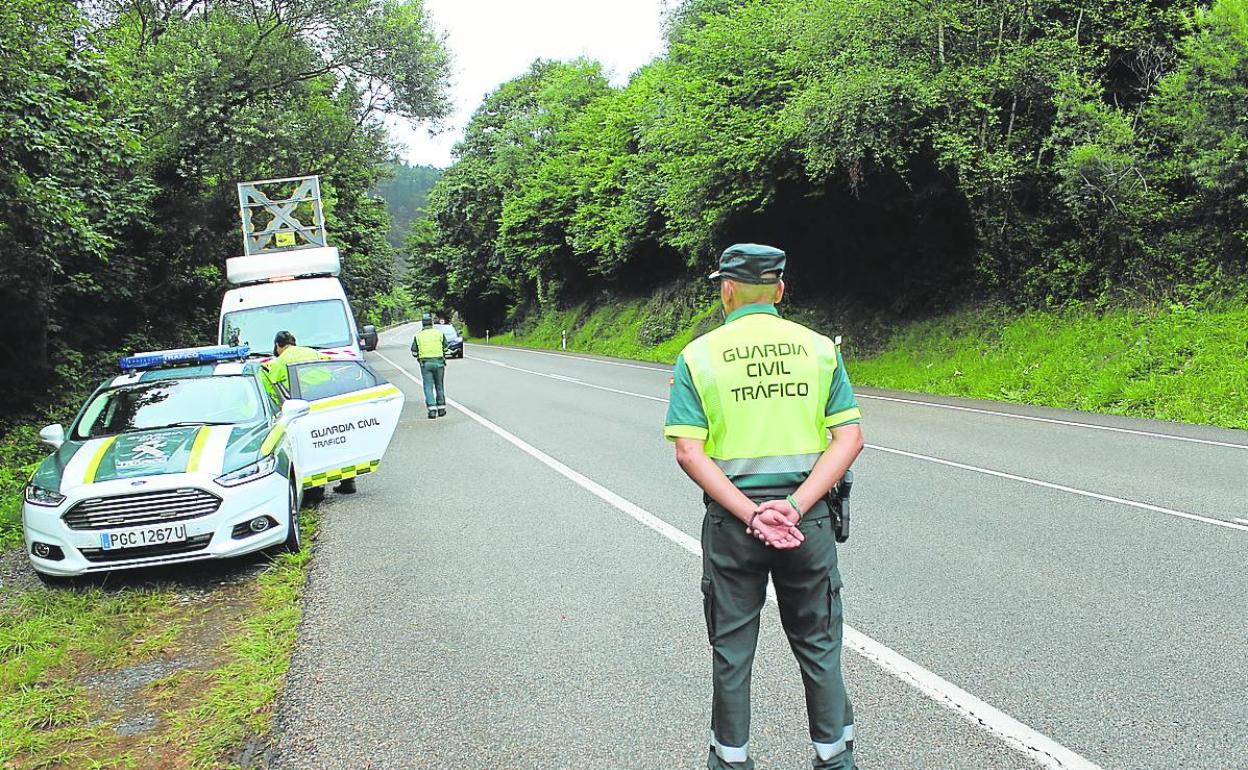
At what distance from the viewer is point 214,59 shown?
21875 millimetres

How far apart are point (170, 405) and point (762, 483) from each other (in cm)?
613

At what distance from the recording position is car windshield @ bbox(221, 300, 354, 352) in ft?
50.4

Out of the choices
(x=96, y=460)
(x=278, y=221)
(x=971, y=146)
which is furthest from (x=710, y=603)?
(x=971, y=146)

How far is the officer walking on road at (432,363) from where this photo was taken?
15.9 metres

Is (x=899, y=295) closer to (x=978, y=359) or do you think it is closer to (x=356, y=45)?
(x=978, y=359)

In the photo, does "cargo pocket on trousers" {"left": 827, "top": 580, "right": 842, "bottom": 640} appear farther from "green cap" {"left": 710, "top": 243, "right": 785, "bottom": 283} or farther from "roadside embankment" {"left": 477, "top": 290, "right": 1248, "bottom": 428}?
"roadside embankment" {"left": 477, "top": 290, "right": 1248, "bottom": 428}

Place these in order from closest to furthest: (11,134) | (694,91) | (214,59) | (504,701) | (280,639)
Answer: (504,701) < (280,639) < (11,134) < (214,59) < (694,91)

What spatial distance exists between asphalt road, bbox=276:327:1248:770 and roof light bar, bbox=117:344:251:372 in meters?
1.67

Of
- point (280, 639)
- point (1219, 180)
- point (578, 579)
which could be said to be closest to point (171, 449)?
point (280, 639)

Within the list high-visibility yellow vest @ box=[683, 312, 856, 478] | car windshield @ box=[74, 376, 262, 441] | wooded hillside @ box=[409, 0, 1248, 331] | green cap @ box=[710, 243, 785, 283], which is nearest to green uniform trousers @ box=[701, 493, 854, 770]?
high-visibility yellow vest @ box=[683, 312, 856, 478]

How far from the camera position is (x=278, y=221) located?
1817cm

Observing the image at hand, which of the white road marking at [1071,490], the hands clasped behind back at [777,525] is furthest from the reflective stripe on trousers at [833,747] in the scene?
the white road marking at [1071,490]

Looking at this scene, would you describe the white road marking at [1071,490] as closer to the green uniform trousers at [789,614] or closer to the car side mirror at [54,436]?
the green uniform trousers at [789,614]

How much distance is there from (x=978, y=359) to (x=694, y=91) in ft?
33.3
